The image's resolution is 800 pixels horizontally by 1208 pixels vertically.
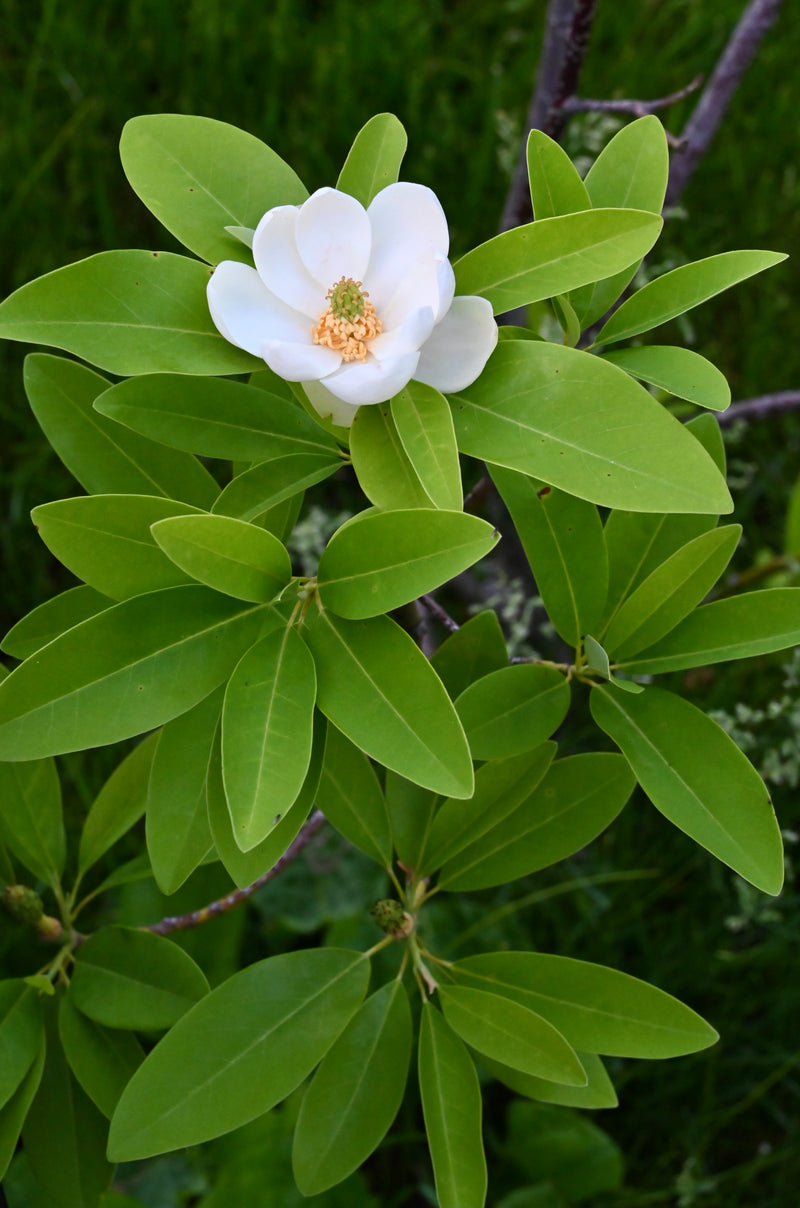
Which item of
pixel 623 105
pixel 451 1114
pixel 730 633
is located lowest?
pixel 451 1114

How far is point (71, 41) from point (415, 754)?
7.22ft

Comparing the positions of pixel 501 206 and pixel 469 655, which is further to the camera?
pixel 501 206

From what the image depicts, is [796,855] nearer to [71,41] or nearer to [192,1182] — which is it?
[192,1182]

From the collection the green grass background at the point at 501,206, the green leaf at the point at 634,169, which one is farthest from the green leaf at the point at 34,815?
the green grass background at the point at 501,206

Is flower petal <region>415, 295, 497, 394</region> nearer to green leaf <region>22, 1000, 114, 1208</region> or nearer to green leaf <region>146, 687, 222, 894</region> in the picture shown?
green leaf <region>146, 687, 222, 894</region>

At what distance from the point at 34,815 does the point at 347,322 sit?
1.92 ft

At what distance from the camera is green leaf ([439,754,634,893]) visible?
→ 100 cm

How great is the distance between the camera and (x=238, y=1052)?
0.90 metres

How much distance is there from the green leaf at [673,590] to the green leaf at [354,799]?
0.88 feet

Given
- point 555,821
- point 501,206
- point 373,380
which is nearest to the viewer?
point 373,380

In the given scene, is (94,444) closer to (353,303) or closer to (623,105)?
(353,303)

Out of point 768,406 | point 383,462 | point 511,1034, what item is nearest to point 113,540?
point 383,462

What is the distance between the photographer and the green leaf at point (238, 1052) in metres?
0.86

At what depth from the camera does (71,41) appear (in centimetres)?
236
